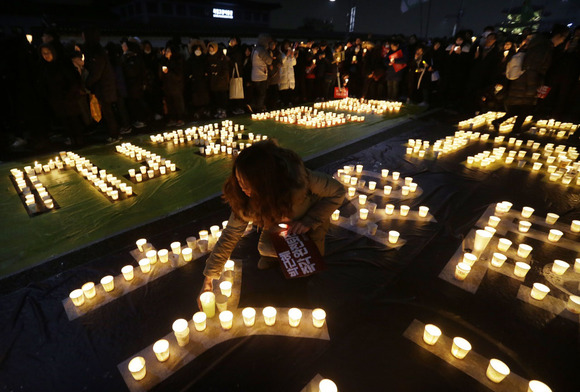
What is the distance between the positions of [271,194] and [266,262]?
111 centimetres

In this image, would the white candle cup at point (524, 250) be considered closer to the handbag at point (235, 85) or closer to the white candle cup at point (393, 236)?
the white candle cup at point (393, 236)

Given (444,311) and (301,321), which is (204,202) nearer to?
(301,321)

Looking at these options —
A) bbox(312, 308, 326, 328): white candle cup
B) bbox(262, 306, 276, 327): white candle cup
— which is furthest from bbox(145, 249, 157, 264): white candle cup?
bbox(312, 308, 326, 328): white candle cup

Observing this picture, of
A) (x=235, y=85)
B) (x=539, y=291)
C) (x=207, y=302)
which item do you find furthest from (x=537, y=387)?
(x=235, y=85)

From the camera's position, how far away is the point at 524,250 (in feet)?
9.24

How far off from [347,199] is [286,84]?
22.7ft

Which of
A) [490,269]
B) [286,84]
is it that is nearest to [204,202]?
[490,269]

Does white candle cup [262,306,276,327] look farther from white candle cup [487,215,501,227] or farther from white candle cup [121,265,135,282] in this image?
white candle cup [487,215,501,227]

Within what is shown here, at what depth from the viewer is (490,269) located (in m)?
2.72

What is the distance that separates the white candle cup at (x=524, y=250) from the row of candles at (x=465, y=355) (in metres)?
1.30

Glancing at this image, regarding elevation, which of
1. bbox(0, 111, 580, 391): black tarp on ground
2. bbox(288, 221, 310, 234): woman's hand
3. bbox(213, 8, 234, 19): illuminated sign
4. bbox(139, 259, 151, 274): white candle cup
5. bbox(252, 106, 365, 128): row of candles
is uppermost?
bbox(213, 8, 234, 19): illuminated sign

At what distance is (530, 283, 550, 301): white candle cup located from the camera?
2340mm

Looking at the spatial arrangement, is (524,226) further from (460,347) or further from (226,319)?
(226,319)

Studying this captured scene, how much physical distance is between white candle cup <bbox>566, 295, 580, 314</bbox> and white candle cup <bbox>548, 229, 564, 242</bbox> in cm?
99
